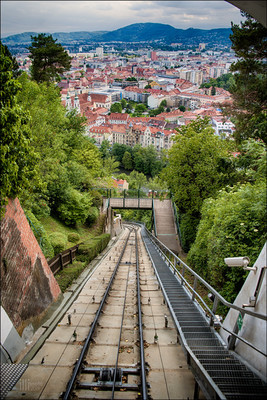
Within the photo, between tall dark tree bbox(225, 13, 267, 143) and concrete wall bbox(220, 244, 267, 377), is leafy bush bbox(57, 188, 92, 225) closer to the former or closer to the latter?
tall dark tree bbox(225, 13, 267, 143)

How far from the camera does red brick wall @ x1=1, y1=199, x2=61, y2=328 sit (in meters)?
7.16

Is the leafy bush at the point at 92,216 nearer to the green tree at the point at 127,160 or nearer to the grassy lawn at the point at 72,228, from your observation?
the grassy lawn at the point at 72,228

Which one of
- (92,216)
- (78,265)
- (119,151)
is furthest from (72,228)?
(119,151)

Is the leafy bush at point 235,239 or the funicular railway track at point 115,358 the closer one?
the funicular railway track at point 115,358

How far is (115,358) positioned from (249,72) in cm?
1186

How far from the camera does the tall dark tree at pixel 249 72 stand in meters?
12.3

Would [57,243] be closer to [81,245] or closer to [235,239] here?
[81,245]

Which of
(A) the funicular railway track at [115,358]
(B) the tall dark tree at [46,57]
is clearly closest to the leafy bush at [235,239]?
(A) the funicular railway track at [115,358]

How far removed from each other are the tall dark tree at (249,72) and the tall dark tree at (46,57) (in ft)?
64.4

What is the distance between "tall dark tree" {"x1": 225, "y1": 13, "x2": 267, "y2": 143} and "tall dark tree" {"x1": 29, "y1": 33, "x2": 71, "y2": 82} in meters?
19.6

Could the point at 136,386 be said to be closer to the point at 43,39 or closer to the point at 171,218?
the point at 171,218

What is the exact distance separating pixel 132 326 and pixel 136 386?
2.50 metres

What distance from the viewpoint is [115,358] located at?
6602 mm

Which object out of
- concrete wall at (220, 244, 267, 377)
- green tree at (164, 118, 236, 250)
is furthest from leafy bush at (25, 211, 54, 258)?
green tree at (164, 118, 236, 250)
